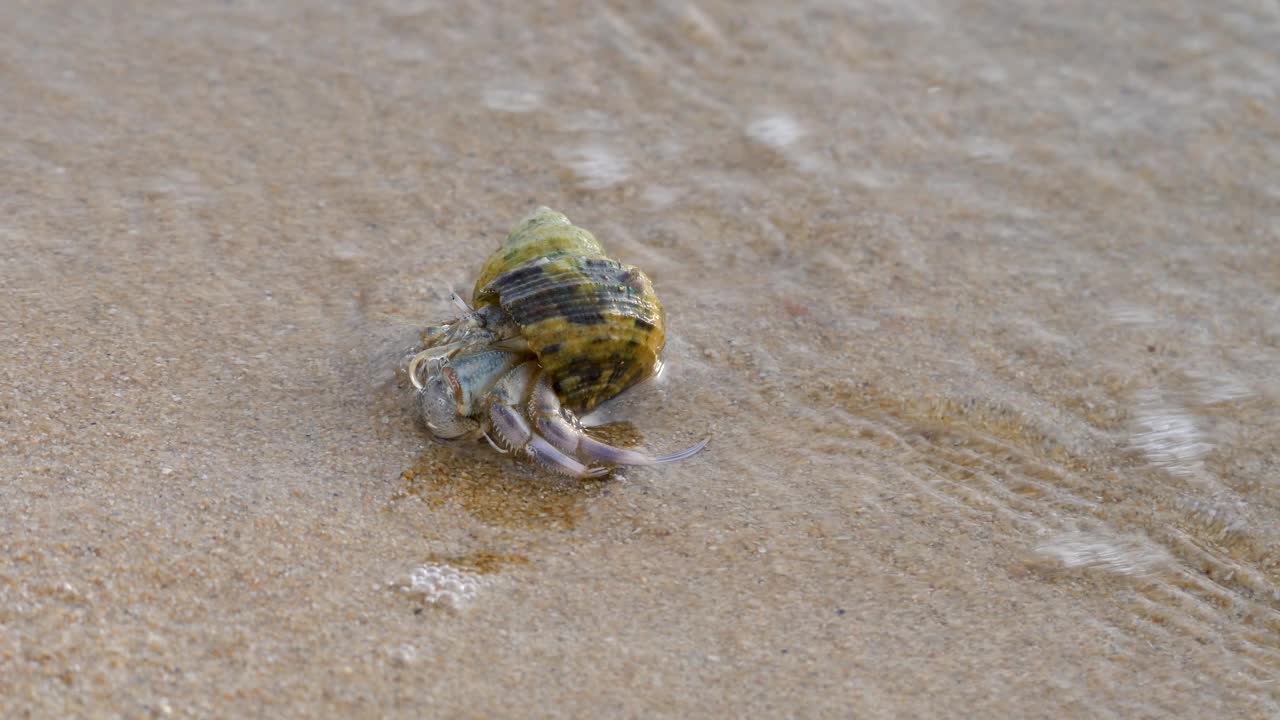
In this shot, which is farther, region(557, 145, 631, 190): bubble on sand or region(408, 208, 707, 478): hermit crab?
region(557, 145, 631, 190): bubble on sand

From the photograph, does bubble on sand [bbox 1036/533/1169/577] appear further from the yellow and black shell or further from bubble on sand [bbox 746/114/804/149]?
bubble on sand [bbox 746/114/804/149]

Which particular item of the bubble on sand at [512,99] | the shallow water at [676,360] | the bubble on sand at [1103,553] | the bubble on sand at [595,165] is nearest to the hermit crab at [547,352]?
the shallow water at [676,360]

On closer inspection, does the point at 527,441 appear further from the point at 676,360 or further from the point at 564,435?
the point at 676,360

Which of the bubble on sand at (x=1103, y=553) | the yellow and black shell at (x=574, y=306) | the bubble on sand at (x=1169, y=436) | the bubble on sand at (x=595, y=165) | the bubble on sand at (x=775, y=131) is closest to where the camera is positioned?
the bubble on sand at (x=1103, y=553)

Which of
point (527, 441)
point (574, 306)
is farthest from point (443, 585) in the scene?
point (574, 306)

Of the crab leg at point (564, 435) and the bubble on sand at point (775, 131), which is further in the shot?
the bubble on sand at point (775, 131)

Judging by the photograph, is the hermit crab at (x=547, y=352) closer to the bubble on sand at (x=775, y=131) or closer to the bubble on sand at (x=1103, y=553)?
the bubble on sand at (x=1103, y=553)

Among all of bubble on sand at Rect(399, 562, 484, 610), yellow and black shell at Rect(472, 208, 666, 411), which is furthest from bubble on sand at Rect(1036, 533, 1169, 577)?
bubble on sand at Rect(399, 562, 484, 610)

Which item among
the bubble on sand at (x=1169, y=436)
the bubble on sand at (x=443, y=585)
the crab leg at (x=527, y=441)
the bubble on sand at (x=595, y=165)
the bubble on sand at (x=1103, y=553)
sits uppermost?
the bubble on sand at (x=1169, y=436)
